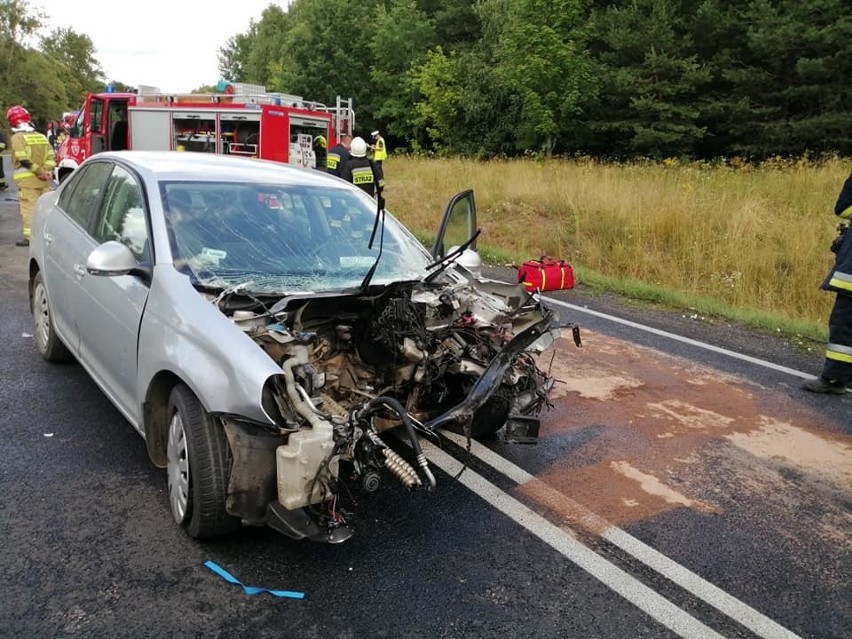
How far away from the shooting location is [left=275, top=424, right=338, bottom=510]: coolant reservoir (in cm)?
250

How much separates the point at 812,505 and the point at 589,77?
90.2 feet

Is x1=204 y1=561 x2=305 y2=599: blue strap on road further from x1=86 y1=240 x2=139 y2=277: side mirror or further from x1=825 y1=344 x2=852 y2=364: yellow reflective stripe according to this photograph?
x1=825 y1=344 x2=852 y2=364: yellow reflective stripe

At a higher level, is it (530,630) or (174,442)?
(174,442)

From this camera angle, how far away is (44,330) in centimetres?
493

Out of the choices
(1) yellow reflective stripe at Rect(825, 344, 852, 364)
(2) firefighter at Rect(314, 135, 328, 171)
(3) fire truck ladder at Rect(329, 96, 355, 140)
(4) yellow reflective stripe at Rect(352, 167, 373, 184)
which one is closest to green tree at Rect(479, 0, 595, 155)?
(3) fire truck ladder at Rect(329, 96, 355, 140)

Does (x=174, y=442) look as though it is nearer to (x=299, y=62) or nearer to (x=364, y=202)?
(x=364, y=202)

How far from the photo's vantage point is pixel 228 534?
9.62 feet

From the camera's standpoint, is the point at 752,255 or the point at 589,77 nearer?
the point at 752,255

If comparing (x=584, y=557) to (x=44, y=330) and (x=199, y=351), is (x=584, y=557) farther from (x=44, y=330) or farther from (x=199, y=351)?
(x=44, y=330)

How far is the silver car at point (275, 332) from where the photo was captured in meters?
2.62

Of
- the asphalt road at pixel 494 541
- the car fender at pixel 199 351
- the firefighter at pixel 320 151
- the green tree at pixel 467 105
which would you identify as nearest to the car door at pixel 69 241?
the asphalt road at pixel 494 541

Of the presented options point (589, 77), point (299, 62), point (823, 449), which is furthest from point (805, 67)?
point (299, 62)

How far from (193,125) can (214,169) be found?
12.6 metres

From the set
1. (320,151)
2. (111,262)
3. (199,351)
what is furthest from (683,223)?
(199,351)
